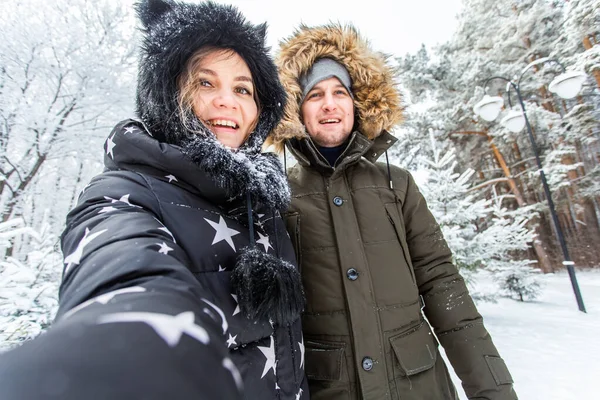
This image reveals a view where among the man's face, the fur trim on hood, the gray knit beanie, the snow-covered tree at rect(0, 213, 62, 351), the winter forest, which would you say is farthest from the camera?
Result: the winter forest

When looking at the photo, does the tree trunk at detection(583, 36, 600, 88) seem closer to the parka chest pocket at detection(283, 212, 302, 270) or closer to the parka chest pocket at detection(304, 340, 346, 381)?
the parka chest pocket at detection(283, 212, 302, 270)

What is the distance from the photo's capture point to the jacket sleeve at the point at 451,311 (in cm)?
165

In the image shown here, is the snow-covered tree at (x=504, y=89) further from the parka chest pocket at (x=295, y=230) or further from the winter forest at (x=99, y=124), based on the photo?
the parka chest pocket at (x=295, y=230)

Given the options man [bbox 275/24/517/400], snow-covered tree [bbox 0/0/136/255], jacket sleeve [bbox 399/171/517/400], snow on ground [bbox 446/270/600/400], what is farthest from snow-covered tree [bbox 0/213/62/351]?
snow on ground [bbox 446/270/600/400]

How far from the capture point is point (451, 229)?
6.61m

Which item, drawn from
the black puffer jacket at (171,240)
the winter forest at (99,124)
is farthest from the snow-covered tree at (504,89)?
the black puffer jacket at (171,240)

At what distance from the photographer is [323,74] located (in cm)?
230

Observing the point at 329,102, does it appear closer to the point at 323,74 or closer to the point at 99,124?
the point at 323,74

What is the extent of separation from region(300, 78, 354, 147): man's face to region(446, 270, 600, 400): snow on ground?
486 cm

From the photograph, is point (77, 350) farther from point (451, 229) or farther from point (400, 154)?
point (400, 154)

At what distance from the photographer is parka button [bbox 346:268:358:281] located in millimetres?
1630

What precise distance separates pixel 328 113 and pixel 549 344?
755 centimetres

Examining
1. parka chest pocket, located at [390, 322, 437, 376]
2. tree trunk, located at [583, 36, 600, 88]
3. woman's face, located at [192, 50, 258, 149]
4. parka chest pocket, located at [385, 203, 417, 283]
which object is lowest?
parka chest pocket, located at [390, 322, 437, 376]

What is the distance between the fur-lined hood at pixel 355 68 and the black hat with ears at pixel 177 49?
0.47m
